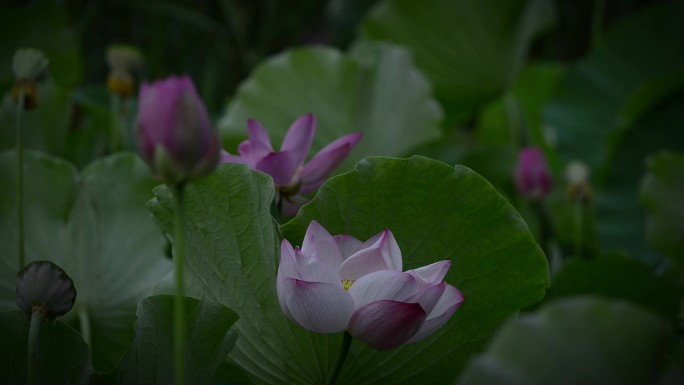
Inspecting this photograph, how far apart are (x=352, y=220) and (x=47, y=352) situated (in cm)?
16

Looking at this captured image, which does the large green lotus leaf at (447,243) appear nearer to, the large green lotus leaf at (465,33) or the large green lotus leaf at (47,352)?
the large green lotus leaf at (47,352)

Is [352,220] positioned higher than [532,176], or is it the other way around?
[352,220]

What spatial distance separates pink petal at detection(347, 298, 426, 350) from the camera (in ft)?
0.99

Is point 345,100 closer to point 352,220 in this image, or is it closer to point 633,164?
point 633,164

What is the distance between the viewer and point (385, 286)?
0.31 metres

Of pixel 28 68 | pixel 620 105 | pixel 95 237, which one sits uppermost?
pixel 28 68

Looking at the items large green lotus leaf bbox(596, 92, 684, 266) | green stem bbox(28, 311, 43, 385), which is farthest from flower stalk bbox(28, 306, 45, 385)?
large green lotus leaf bbox(596, 92, 684, 266)

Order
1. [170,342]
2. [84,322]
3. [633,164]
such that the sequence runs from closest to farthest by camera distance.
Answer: [170,342], [84,322], [633,164]

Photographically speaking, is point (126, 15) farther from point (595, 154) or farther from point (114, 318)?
point (114, 318)

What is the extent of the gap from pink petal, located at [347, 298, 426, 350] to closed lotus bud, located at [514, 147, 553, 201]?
49 cm

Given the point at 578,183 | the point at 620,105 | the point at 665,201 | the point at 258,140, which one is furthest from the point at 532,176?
the point at 258,140

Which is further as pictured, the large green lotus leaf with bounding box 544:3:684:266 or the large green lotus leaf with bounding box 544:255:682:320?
the large green lotus leaf with bounding box 544:3:684:266

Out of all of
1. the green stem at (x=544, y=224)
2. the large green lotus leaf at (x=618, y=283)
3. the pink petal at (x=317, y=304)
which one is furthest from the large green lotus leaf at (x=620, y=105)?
the pink petal at (x=317, y=304)

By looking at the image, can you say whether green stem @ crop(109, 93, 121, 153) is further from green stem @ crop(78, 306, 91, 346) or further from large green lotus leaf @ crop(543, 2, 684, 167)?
large green lotus leaf @ crop(543, 2, 684, 167)
